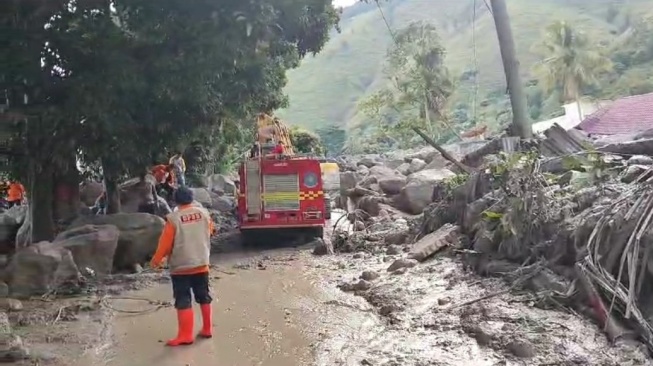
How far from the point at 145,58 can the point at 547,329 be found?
26.3 ft

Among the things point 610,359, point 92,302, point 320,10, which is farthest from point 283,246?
point 610,359

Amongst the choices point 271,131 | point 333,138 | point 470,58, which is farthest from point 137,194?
point 470,58

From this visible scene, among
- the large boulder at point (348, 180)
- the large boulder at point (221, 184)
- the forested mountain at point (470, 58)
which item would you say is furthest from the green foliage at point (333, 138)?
the large boulder at point (348, 180)

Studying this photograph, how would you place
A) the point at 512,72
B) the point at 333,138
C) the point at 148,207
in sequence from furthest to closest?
the point at 333,138
the point at 148,207
the point at 512,72

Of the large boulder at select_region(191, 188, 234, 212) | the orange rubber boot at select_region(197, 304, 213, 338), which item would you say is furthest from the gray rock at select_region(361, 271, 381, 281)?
the large boulder at select_region(191, 188, 234, 212)

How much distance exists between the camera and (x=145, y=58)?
11.6 m

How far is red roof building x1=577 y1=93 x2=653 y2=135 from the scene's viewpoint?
26200mm

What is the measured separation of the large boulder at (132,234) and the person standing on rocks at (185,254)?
5437 mm

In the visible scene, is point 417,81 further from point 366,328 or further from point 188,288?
point 188,288

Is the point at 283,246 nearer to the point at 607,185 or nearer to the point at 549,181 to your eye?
the point at 549,181

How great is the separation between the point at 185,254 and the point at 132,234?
18.7ft

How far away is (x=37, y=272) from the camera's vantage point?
971 centimetres

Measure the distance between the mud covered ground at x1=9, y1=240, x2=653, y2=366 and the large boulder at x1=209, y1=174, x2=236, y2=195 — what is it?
1646cm

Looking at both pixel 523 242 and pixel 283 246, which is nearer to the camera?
pixel 523 242
